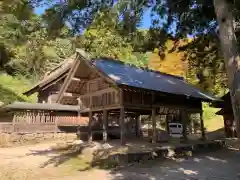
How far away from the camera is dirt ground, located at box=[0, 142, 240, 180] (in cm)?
1041

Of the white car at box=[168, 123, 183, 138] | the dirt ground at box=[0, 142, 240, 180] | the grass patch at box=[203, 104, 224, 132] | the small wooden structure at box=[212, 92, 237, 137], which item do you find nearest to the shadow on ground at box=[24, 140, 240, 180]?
the dirt ground at box=[0, 142, 240, 180]

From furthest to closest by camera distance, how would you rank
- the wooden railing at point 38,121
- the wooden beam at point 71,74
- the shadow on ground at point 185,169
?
the wooden railing at point 38,121, the wooden beam at point 71,74, the shadow on ground at point 185,169

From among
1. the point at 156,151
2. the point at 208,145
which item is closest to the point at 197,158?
the point at 156,151

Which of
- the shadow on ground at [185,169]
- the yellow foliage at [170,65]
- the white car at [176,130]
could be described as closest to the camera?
the shadow on ground at [185,169]

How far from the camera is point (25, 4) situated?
26.1 feet

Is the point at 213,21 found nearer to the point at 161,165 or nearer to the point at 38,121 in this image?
the point at 161,165

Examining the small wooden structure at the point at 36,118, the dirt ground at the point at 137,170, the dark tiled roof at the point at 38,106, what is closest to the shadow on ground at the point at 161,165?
the dirt ground at the point at 137,170

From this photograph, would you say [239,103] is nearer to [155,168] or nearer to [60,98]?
[155,168]

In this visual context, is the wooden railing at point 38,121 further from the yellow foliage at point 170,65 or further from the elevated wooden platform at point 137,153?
the yellow foliage at point 170,65

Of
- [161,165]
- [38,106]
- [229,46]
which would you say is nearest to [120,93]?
[161,165]

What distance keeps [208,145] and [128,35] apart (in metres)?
10.6

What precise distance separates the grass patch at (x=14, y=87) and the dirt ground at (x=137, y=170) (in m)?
19.2

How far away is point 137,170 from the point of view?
11.4 metres

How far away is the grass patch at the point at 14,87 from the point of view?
3223cm
